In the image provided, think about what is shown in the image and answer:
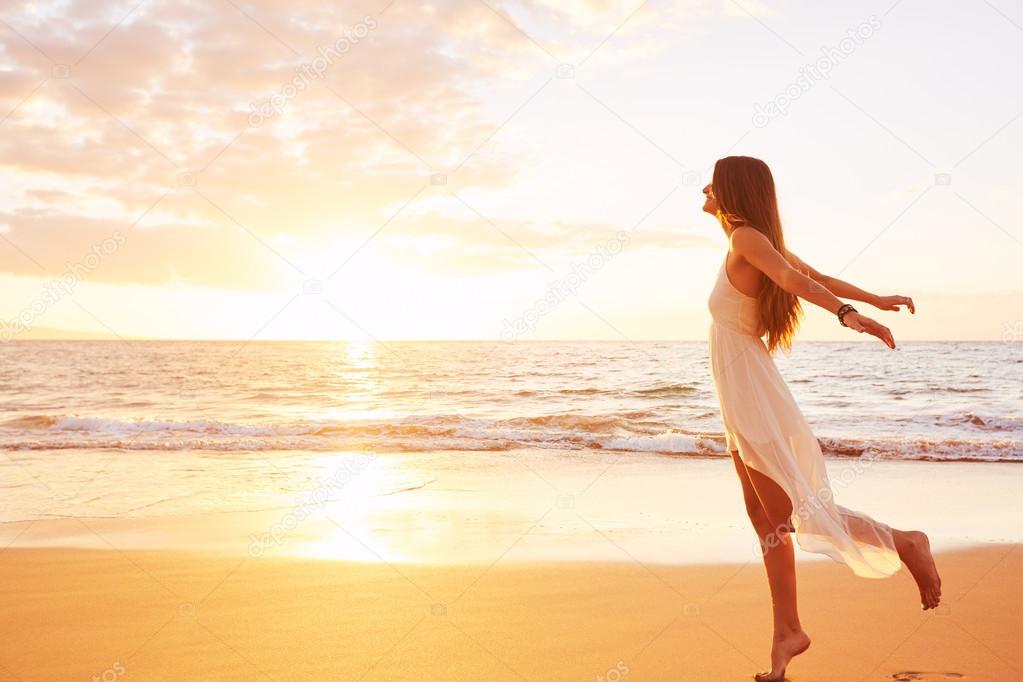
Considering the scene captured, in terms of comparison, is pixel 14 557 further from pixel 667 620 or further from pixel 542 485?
pixel 542 485

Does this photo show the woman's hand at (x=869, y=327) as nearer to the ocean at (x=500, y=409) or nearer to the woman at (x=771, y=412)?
the woman at (x=771, y=412)

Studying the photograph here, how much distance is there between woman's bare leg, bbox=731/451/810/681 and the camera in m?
2.97

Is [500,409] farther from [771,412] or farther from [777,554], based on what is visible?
[771,412]

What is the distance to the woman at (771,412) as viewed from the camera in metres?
2.88

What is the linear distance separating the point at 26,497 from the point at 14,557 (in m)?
2.88

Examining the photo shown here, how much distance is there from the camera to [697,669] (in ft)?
11.1

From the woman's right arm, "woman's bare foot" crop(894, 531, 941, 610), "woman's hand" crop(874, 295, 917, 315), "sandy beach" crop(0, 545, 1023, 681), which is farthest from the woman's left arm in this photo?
"sandy beach" crop(0, 545, 1023, 681)

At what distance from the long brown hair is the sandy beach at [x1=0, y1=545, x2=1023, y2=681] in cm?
147

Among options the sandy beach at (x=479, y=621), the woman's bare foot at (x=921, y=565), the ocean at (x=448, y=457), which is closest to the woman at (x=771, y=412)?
the woman's bare foot at (x=921, y=565)

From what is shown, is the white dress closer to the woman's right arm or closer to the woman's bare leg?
the woman's bare leg

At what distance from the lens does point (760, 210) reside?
2918 mm

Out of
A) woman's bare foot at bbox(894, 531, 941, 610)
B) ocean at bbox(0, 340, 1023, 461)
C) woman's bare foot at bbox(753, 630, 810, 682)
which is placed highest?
ocean at bbox(0, 340, 1023, 461)

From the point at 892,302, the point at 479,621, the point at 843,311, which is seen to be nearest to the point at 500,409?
the point at 479,621

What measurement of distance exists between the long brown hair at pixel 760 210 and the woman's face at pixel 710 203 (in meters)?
0.13
